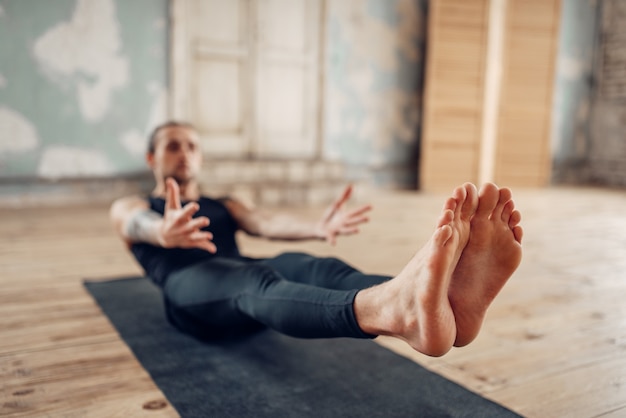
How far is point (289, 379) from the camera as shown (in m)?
1.53

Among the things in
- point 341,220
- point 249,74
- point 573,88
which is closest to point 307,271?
point 341,220

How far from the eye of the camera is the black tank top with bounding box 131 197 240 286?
71.4 inches

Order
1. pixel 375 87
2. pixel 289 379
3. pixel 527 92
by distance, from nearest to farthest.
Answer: pixel 289 379 < pixel 375 87 < pixel 527 92

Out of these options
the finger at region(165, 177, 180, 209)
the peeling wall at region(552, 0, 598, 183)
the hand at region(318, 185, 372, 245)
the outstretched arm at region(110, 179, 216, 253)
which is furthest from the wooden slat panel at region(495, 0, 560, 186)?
the finger at region(165, 177, 180, 209)

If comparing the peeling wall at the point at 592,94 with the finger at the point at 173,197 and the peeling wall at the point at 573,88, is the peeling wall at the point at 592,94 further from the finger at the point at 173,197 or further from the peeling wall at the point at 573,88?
the finger at the point at 173,197

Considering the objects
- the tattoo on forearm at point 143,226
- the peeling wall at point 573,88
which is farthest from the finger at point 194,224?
the peeling wall at point 573,88

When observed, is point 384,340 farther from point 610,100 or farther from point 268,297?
point 610,100

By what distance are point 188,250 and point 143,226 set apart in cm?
17

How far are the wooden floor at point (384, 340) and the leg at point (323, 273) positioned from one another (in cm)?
37

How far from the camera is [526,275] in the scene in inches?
108

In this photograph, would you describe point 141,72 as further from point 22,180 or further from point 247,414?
point 247,414

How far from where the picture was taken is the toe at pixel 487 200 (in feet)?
3.98

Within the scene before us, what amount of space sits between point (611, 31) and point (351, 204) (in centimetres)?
423

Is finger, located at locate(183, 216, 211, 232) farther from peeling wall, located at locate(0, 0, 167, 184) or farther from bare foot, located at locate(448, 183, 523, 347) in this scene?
peeling wall, located at locate(0, 0, 167, 184)
